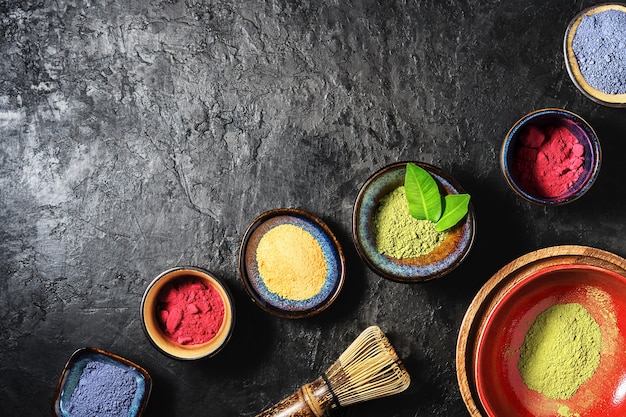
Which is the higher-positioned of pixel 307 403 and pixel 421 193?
pixel 421 193

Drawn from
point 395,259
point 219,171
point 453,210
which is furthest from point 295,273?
point 453,210

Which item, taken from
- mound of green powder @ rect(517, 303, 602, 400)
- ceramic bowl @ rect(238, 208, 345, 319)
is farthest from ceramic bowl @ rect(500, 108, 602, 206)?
ceramic bowl @ rect(238, 208, 345, 319)

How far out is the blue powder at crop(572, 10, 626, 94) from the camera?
7.38 ft

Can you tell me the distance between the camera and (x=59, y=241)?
226 centimetres

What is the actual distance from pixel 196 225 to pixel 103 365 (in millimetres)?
586

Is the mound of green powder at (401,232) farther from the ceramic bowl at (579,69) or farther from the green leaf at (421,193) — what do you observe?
the ceramic bowl at (579,69)

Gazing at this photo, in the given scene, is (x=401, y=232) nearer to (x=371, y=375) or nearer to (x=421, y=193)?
(x=421, y=193)

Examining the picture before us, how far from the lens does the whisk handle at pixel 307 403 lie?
2.10 meters

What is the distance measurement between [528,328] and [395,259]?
53 centimetres

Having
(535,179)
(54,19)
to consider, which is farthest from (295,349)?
(54,19)

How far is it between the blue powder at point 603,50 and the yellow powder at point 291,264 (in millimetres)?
1209

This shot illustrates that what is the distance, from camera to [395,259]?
7.04 ft

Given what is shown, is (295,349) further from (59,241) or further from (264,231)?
(59,241)

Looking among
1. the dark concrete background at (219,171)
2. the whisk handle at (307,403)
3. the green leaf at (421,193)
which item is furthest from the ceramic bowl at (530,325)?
the whisk handle at (307,403)
